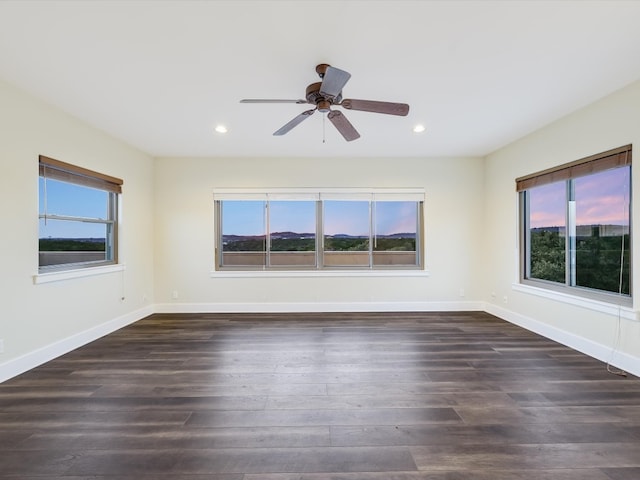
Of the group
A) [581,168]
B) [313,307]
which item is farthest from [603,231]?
[313,307]

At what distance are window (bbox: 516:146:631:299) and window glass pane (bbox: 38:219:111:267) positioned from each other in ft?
18.5

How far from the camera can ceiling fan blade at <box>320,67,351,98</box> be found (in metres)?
2.12

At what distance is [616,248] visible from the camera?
3.20 m

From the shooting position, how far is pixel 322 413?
7.39 ft

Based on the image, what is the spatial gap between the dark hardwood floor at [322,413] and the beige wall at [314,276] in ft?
5.08

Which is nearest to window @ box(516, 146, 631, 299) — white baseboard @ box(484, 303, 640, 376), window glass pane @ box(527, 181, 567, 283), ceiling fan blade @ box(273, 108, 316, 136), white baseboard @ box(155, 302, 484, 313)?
window glass pane @ box(527, 181, 567, 283)

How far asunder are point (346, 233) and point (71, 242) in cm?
376

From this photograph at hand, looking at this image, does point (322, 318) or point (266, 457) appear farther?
point (322, 318)

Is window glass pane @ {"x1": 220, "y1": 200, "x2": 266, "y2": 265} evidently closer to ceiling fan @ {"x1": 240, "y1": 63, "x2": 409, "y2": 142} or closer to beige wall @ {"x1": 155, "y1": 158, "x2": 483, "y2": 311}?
beige wall @ {"x1": 155, "y1": 158, "x2": 483, "y2": 311}

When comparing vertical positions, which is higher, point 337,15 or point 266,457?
point 337,15

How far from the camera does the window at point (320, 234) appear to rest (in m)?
5.43

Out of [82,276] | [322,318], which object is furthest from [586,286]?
[82,276]

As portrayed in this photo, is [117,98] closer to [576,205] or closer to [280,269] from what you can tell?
[280,269]

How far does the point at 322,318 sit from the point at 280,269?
113 centimetres
